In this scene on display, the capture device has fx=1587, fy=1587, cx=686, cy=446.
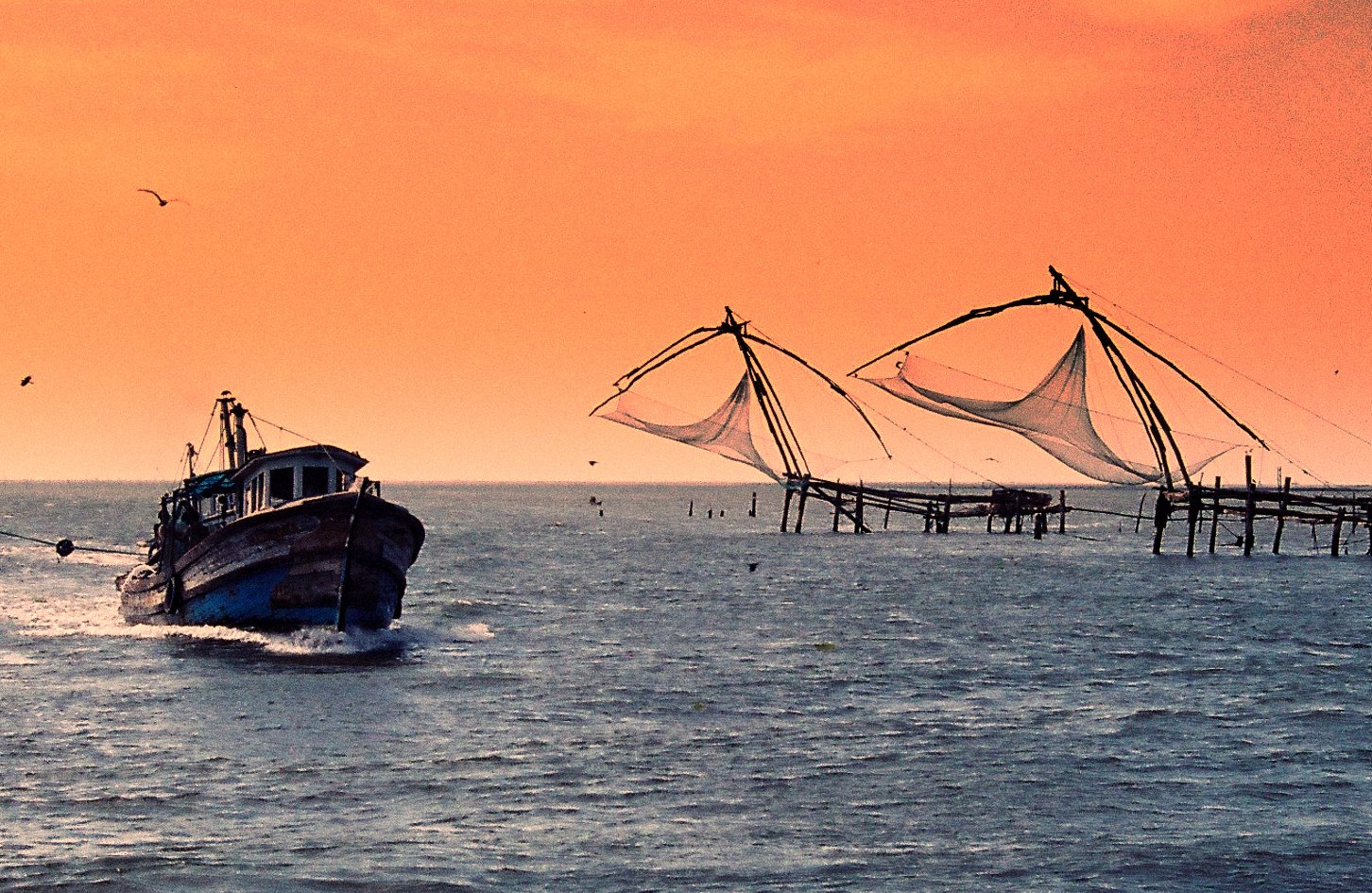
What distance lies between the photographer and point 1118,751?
22.3 m

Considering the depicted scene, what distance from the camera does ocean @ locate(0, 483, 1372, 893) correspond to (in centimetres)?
1625

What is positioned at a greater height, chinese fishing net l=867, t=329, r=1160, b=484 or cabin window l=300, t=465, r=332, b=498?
chinese fishing net l=867, t=329, r=1160, b=484

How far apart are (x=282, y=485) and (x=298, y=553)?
2243mm

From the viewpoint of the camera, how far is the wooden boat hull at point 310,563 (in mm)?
32906

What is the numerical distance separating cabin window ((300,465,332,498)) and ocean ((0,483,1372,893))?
3.36 meters

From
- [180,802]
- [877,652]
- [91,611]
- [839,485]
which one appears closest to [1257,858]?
[180,802]

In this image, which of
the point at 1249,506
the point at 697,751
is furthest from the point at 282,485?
the point at 1249,506

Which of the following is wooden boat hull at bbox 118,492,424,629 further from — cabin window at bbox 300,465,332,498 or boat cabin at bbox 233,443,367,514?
cabin window at bbox 300,465,332,498

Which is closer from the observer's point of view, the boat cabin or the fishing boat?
the fishing boat

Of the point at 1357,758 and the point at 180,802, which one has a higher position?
the point at 1357,758

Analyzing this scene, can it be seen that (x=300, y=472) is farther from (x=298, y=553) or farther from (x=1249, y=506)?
(x=1249, y=506)

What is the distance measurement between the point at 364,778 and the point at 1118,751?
1039cm

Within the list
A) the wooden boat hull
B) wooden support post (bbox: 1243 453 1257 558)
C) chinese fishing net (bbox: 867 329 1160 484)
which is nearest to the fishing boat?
the wooden boat hull

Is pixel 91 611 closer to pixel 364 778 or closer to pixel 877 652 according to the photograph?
pixel 877 652
